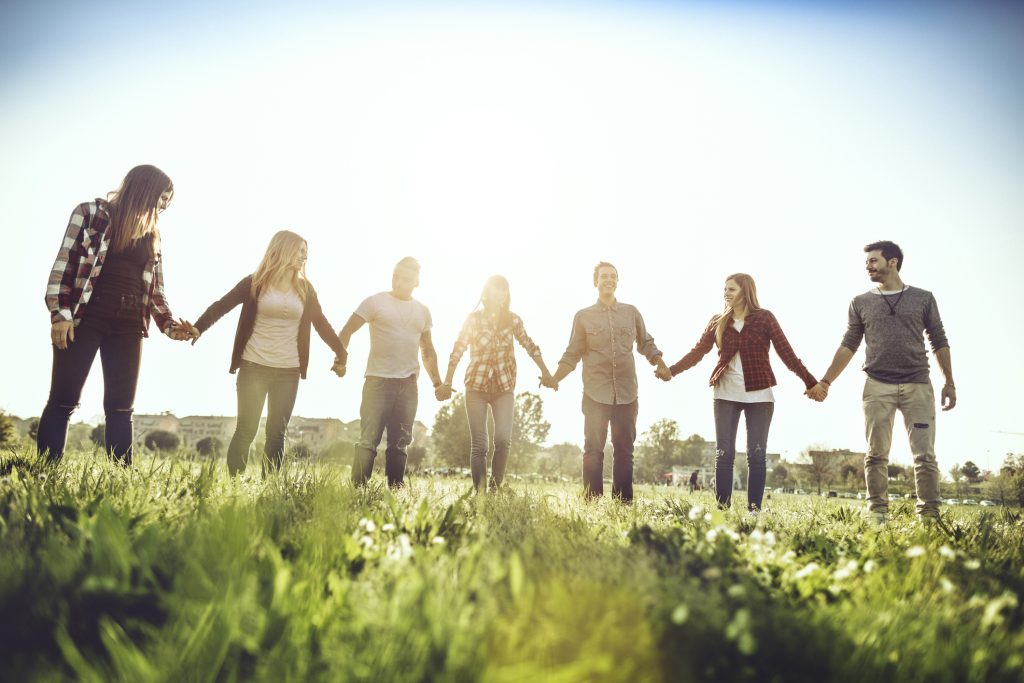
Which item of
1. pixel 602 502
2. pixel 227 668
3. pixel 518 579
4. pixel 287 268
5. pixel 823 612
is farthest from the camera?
pixel 287 268

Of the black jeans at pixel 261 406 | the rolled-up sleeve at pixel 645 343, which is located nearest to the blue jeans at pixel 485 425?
the rolled-up sleeve at pixel 645 343

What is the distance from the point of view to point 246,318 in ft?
19.3

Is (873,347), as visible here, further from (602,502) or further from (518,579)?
(518,579)

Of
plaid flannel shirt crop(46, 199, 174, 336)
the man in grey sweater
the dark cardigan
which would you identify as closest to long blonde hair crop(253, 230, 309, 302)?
the dark cardigan

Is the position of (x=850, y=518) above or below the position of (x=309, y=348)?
below

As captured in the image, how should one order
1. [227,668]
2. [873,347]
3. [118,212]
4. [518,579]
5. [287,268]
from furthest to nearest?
1. [873,347]
2. [287,268]
3. [118,212]
4. [518,579]
5. [227,668]

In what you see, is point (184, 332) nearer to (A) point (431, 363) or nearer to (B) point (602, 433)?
(A) point (431, 363)

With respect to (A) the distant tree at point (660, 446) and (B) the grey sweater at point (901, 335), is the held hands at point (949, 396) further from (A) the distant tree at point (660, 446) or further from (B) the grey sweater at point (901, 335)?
(A) the distant tree at point (660, 446)

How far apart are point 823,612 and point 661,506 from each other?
316cm

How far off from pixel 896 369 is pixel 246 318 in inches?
283

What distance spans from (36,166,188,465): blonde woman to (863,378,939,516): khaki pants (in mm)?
7347

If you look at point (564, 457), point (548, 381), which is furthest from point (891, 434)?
point (564, 457)

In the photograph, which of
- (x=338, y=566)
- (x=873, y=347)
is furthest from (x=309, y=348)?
(x=873, y=347)

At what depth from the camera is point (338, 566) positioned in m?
2.11
